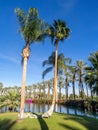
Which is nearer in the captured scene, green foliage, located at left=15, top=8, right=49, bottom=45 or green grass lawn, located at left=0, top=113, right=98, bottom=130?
green grass lawn, located at left=0, top=113, right=98, bottom=130

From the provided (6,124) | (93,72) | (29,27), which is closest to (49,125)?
(6,124)

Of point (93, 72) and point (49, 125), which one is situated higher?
point (93, 72)

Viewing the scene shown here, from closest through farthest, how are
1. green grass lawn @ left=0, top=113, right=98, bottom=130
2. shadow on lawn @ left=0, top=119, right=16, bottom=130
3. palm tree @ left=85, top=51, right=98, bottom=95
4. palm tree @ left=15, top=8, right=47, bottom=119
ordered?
green grass lawn @ left=0, top=113, right=98, bottom=130 < shadow on lawn @ left=0, top=119, right=16, bottom=130 < palm tree @ left=15, top=8, right=47, bottom=119 < palm tree @ left=85, top=51, right=98, bottom=95

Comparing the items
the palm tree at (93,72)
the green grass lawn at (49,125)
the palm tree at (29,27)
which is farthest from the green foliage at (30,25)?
the palm tree at (93,72)

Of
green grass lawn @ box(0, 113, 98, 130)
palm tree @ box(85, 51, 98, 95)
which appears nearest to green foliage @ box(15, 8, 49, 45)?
green grass lawn @ box(0, 113, 98, 130)

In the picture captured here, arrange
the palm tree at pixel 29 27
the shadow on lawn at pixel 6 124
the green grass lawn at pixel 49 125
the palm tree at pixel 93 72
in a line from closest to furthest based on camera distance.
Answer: the green grass lawn at pixel 49 125 → the shadow on lawn at pixel 6 124 → the palm tree at pixel 29 27 → the palm tree at pixel 93 72

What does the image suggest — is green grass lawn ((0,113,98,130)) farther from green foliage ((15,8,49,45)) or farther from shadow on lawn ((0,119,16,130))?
green foliage ((15,8,49,45))

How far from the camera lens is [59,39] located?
117 ft

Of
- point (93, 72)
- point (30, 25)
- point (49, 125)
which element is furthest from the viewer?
point (93, 72)

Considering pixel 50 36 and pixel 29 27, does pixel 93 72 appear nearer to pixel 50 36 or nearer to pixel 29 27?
pixel 50 36

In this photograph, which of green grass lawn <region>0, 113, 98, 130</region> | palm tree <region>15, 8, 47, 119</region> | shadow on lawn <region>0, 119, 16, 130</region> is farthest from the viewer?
palm tree <region>15, 8, 47, 119</region>

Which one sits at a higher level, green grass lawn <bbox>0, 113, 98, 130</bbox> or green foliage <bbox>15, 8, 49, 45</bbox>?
green foliage <bbox>15, 8, 49, 45</bbox>

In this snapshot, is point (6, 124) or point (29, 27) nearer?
point (6, 124)

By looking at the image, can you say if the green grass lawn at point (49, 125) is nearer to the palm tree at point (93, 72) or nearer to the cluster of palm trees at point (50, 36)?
the cluster of palm trees at point (50, 36)
